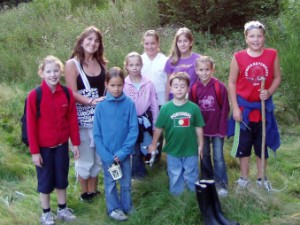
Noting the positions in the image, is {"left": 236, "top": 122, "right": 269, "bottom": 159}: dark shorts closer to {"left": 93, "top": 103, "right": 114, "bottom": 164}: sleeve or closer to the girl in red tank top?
the girl in red tank top

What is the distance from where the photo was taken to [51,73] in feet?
15.7

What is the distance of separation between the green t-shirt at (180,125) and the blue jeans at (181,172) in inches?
2.5

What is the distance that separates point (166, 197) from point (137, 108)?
3.21 feet

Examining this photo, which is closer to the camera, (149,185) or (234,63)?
(234,63)

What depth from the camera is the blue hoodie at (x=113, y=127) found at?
16.1 ft

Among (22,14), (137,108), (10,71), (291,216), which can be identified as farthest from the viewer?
(22,14)

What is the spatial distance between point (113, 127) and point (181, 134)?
68cm

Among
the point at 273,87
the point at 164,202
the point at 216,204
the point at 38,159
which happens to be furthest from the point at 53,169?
the point at 273,87

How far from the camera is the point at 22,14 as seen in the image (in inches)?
564

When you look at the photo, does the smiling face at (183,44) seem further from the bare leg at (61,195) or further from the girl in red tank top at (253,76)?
the bare leg at (61,195)

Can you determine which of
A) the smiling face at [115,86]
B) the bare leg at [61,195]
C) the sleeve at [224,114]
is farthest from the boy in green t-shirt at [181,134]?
the bare leg at [61,195]

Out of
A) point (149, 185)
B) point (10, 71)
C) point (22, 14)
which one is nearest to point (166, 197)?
point (149, 185)

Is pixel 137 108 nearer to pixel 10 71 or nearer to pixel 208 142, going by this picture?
pixel 208 142

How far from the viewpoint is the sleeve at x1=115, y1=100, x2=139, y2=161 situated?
192 inches
